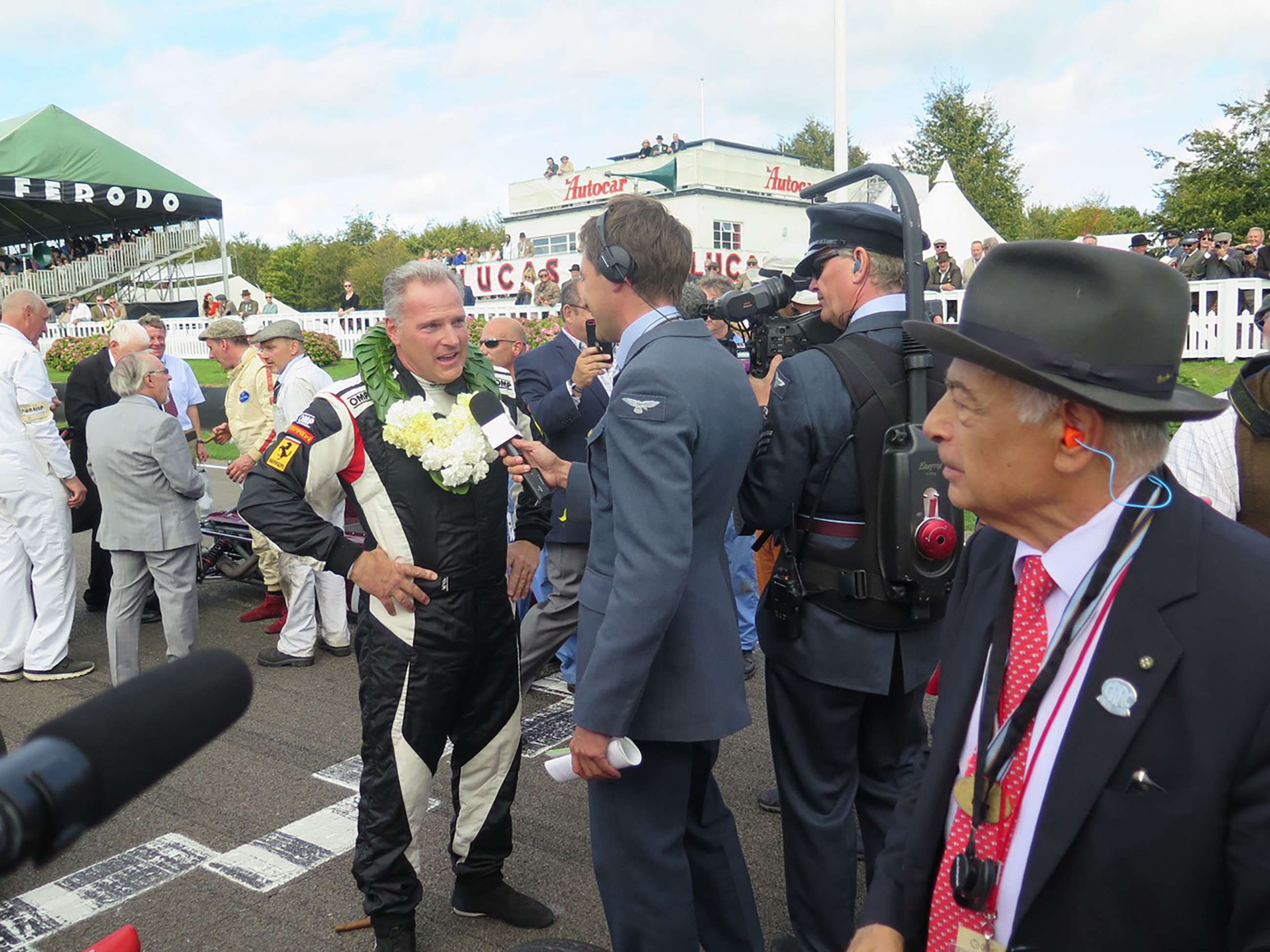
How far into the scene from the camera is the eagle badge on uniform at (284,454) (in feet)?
10.7

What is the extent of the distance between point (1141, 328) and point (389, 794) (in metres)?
2.68

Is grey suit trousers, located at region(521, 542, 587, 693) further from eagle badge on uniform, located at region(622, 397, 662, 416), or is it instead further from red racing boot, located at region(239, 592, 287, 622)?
red racing boot, located at region(239, 592, 287, 622)

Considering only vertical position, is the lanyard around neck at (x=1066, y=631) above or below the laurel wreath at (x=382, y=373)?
below

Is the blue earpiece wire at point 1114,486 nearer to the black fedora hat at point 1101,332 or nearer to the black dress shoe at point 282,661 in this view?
the black fedora hat at point 1101,332

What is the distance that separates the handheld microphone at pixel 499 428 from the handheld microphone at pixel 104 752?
2095 mm

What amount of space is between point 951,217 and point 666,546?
79.8 feet

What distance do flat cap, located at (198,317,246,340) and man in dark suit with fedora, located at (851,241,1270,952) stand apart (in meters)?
7.06

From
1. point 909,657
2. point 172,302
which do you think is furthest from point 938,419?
point 172,302

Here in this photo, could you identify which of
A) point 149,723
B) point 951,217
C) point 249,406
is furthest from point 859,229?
point 951,217

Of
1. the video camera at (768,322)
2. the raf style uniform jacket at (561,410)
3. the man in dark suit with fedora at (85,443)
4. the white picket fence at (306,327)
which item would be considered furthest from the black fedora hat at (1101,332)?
the white picket fence at (306,327)

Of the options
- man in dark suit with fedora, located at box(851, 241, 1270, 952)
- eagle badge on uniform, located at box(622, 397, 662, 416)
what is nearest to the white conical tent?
eagle badge on uniform, located at box(622, 397, 662, 416)

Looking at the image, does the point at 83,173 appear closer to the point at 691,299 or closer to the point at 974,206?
the point at 691,299

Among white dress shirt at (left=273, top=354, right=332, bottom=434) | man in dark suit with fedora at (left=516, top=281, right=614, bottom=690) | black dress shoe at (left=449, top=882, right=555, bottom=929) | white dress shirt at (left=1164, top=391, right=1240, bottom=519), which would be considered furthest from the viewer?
white dress shirt at (left=273, top=354, right=332, bottom=434)

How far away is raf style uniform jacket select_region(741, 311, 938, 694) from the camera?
2.99 meters
